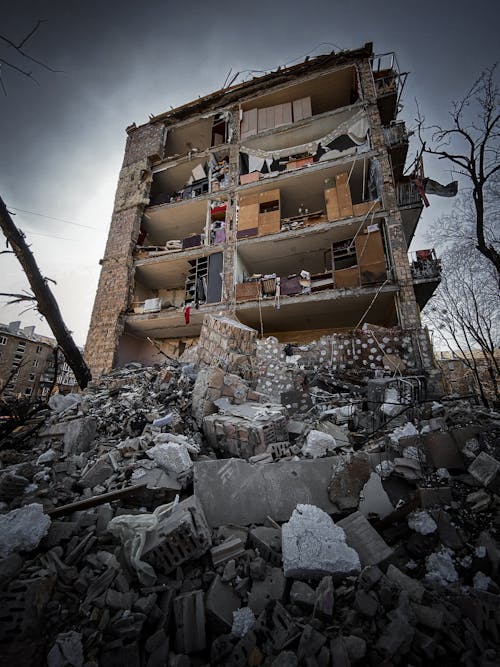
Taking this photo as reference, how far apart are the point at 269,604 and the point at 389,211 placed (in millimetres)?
10862

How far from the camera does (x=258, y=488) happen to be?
2.47 meters

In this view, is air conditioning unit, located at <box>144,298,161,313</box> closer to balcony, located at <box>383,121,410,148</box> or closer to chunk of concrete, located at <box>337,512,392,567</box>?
chunk of concrete, located at <box>337,512,392,567</box>

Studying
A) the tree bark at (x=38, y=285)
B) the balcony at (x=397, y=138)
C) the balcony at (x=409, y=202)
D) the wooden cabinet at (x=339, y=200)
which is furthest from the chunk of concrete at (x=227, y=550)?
the balcony at (x=397, y=138)

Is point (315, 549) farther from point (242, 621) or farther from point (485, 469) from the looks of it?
point (485, 469)

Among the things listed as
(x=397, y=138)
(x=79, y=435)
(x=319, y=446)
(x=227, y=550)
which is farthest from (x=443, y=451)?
(x=397, y=138)

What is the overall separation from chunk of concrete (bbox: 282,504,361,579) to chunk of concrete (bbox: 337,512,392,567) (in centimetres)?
12

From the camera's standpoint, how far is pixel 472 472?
233cm

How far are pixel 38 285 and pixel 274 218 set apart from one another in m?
8.25

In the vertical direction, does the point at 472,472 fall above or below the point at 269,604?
above

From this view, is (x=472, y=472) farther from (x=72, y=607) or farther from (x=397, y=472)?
(x=72, y=607)

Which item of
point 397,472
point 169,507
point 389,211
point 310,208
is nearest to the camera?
point 169,507

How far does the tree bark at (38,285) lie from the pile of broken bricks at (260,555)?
4.64m

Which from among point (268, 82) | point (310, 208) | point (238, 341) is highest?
point (268, 82)

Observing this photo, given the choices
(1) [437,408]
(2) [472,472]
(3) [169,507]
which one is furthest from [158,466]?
(1) [437,408]
